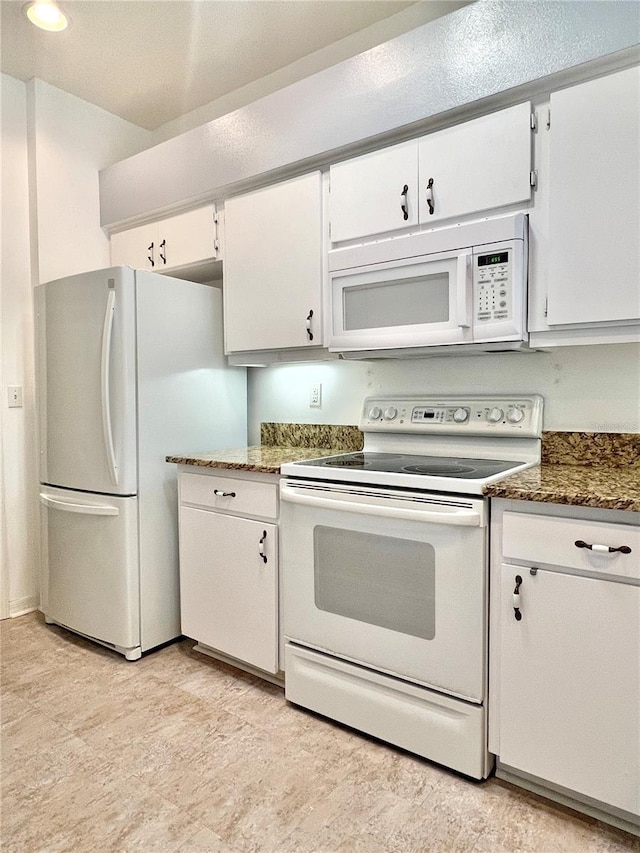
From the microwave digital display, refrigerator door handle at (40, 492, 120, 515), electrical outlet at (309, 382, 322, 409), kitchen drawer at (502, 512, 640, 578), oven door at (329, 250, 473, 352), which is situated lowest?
refrigerator door handle at (40, 492, 120, 515)

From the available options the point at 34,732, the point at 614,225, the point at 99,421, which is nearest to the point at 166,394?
the point at 99,421

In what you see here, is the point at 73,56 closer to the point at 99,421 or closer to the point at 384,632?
the point at 99,421

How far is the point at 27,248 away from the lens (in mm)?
2844

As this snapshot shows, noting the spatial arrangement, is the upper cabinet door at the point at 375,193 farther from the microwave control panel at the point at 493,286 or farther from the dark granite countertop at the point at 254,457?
the dark granite countertop at the point at 254,457

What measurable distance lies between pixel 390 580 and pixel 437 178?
1.34 meters

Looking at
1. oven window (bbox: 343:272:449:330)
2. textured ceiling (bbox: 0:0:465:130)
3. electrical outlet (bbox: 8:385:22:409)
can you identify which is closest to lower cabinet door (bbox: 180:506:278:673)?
oven window (bbox: 343:272:449:330)

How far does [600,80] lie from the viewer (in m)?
1.59

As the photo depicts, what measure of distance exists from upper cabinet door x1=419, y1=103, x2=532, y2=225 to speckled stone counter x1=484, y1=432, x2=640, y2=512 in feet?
2.74

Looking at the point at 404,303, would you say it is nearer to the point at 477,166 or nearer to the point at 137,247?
the point at 477,166

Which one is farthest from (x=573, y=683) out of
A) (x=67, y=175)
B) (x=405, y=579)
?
(x=67, y=175)

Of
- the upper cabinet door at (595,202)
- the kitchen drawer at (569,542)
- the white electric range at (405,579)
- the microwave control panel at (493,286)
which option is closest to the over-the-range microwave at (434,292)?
the microwave control panel at (493,286)

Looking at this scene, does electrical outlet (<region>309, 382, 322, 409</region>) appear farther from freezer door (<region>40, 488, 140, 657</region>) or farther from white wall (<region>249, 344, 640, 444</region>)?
freezer door (<region>40, 488, 140, 657</region>)

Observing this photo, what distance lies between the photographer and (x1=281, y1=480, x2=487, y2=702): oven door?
1.56m

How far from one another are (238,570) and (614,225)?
5.67 ft
